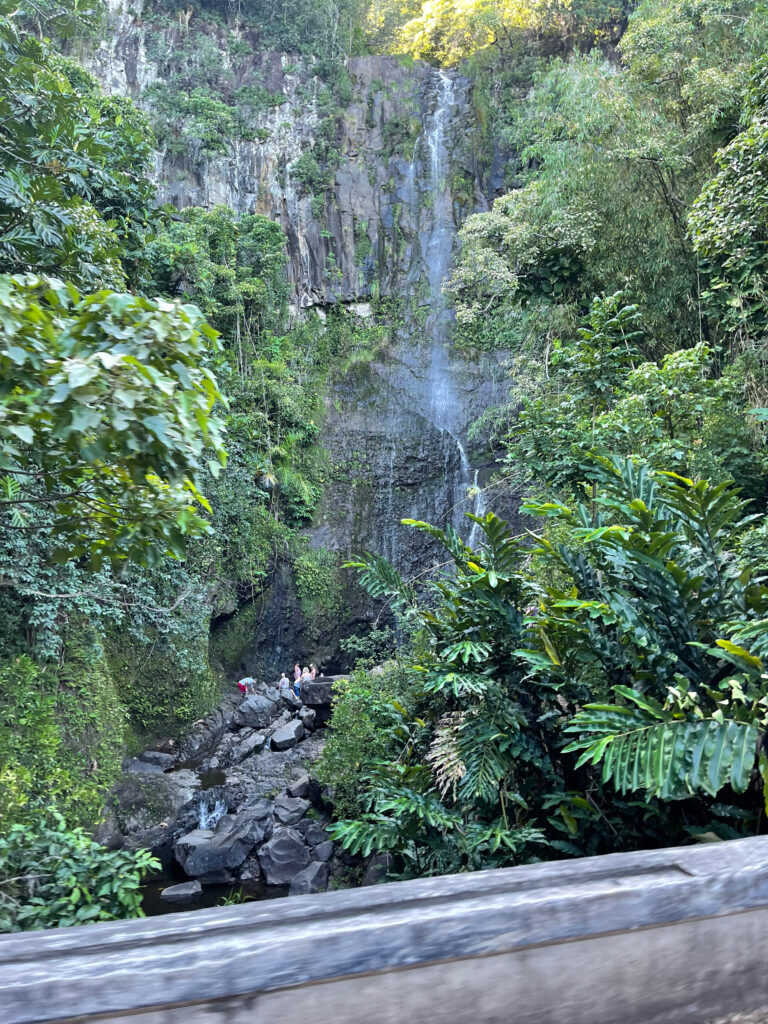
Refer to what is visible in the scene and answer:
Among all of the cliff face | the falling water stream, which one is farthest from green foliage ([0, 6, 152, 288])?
the falling water stream

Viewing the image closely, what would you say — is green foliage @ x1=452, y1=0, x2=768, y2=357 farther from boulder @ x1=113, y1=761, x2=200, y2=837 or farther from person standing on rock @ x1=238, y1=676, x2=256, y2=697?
person standing on rock @ x1=238, y1=676, x2=256, y2=697

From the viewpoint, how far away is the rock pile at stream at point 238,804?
781 centimetres

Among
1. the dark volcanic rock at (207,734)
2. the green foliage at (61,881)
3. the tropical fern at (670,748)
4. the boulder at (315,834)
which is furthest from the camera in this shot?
the dark volcanic rock at (207,734)

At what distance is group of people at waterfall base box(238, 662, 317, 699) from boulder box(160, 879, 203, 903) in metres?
6.02

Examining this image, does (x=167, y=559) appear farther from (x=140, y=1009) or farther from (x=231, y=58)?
(x=231, y=58)

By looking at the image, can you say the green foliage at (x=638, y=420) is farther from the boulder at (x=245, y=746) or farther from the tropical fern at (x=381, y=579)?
the boulder at (x=245, y=746)

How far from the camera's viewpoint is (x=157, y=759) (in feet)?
35.7

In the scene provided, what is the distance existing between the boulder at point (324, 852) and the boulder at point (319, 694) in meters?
4.52

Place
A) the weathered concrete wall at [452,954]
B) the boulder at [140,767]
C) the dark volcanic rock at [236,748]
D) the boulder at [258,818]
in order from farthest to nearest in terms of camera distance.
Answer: the dark volcanic rock at [236,748]
the boulder at [140,767]
the boulder at [258,818]
the weathered concrete wall at [452,954]

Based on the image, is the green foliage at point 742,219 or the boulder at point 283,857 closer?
the green foliage at point 742,219

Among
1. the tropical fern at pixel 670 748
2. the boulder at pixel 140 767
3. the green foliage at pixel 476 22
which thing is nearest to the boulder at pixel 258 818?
the boulder at pixel 140 767

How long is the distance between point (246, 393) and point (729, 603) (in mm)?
13597

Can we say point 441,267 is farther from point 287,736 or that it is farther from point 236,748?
point 236,748

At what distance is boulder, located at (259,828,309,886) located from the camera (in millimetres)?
7680
